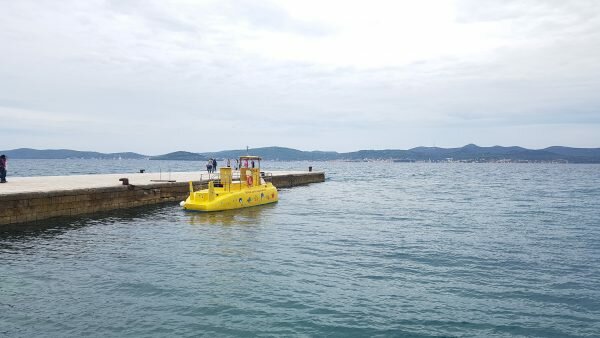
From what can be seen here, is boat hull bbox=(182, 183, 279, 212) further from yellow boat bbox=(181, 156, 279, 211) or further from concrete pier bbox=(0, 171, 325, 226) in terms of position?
concrete pier bbox=(0, 171, 325, 226)

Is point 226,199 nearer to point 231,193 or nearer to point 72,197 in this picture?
point 231,193

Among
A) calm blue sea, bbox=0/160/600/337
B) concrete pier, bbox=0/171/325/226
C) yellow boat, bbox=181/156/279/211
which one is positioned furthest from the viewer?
yellow boat, bbox=181/156/279/211

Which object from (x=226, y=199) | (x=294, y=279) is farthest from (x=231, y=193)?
(x=294, y=279)

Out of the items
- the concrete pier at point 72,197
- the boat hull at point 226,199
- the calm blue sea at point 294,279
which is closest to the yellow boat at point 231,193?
the boat hull at point 226,199

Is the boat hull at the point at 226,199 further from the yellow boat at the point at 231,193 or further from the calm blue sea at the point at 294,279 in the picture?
the calm blue sea at the point at 294,279

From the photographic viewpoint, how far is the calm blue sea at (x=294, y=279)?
947cm

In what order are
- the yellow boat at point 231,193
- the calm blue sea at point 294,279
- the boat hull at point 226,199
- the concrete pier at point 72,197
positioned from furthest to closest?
the yellow boat at point 231,193 < the boat hull at point 226,199 < the concrete pier at point 72,197 < the calm blue sea at point 294,279

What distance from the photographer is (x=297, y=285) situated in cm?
1219

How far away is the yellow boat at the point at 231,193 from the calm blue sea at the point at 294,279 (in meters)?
2.57

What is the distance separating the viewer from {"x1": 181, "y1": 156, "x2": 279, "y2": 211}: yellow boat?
26016 mm

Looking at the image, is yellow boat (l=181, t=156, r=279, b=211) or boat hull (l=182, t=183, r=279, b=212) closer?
boat hull (l=182, t=183, r=279, b=212)

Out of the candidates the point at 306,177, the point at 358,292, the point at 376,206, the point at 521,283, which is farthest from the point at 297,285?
the point at 306,177

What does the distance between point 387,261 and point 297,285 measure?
430 centimetres

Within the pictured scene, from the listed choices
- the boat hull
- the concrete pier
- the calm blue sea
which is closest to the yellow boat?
the boat hull
